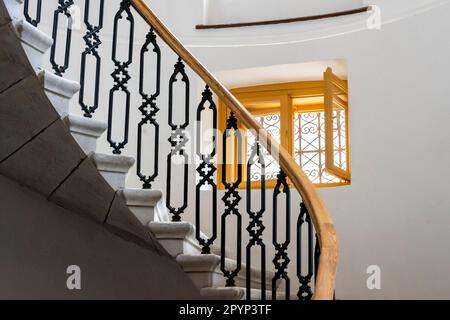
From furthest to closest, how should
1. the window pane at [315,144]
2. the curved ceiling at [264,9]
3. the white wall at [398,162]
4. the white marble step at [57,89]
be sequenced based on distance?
the curved ceiling at [264,9] → the window pane at [315,144] → the white wall at [398,162] → the white marble step at [57,89]

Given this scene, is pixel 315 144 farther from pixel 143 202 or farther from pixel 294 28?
pixel 143 202

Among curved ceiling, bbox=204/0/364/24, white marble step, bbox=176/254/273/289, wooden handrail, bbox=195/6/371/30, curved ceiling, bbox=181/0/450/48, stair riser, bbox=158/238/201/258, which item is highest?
curved ceiling, bbox=204/0/364/24

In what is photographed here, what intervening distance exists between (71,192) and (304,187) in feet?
4.88

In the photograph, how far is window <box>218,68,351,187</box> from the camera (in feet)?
18.2

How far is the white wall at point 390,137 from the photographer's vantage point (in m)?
5.00

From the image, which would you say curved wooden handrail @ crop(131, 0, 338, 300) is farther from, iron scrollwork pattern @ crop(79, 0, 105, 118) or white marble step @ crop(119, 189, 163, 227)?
white marble step @ crop(119, 189, 163, 227)

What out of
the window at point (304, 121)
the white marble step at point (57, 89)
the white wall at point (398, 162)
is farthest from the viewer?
the window at point (304, 121)

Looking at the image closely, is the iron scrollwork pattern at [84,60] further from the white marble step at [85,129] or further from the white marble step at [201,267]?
the white marble step at [201,267]

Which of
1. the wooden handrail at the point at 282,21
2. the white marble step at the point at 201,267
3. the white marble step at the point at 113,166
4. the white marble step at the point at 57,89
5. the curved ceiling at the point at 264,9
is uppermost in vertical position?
the curved ceiling at the point at 264,9

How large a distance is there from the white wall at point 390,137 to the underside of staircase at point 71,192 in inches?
51.5

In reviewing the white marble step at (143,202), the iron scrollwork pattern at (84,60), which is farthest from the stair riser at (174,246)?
the iron scrollwork pattern at (84,60)

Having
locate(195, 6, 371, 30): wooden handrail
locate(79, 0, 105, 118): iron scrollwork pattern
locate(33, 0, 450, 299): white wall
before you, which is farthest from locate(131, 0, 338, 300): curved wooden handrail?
locate(195, 6, 371, 30): wooden handrail

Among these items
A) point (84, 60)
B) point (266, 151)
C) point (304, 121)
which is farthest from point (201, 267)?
point (304, 121)

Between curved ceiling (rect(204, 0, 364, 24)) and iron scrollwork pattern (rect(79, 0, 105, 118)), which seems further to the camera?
curved ceiling (rect(204, 0, 364, 24))
